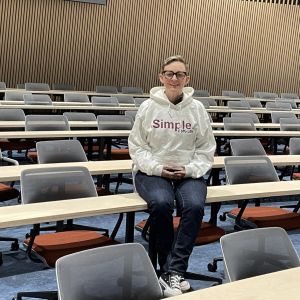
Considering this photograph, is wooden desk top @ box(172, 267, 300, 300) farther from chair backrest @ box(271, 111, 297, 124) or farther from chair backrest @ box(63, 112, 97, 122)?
chair backrest @ box(271, 111, 297, 124)

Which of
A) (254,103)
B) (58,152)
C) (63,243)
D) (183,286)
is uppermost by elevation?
(254,103)

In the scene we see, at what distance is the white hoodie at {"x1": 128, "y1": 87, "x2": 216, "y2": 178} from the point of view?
3.57m

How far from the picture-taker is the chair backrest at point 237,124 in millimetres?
7312

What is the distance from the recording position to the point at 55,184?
3.47m

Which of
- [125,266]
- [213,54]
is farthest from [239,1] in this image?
[125,266]

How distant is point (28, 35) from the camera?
1206cm

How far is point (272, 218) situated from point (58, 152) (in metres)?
1.85

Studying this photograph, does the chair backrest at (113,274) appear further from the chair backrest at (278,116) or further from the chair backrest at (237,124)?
the chair backrest at (278,116)

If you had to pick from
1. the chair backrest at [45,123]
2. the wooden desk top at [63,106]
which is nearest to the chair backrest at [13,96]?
the wooden desk top at [63,106]

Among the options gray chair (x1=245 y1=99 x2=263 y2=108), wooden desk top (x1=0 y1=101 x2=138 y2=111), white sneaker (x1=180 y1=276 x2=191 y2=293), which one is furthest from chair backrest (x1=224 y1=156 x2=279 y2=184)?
gray chair (x1=245 y1=99 x2=263 y2=108)

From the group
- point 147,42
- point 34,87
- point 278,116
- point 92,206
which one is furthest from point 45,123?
point 147,42

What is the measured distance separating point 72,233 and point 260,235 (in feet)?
4.85

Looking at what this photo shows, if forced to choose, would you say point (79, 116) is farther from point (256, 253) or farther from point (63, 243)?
→ point (256, 253)

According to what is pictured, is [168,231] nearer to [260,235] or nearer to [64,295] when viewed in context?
[260,235]
